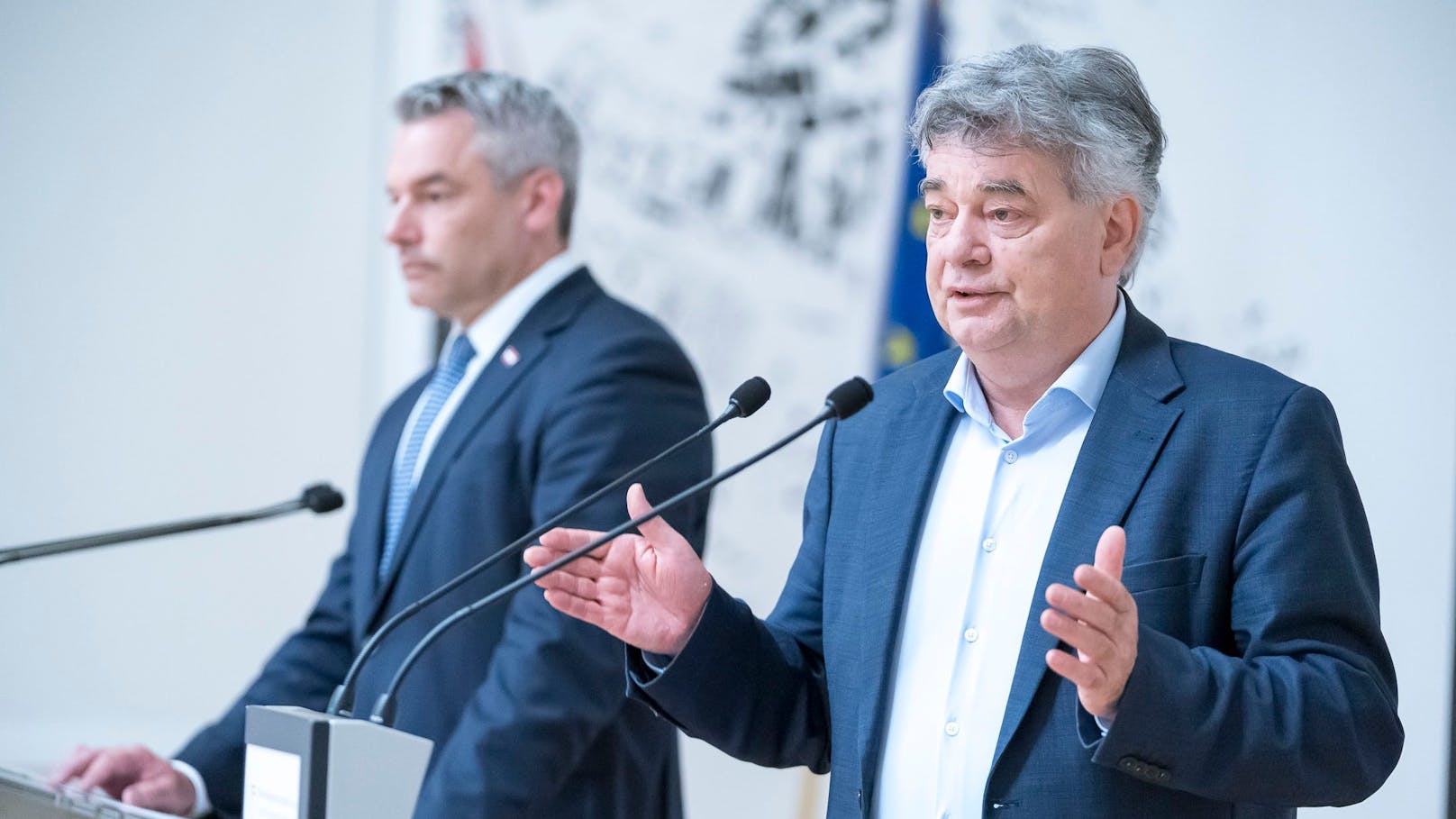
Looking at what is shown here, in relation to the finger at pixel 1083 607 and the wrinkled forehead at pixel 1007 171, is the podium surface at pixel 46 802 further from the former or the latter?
the wrinkled forehead at pixel 1007 171

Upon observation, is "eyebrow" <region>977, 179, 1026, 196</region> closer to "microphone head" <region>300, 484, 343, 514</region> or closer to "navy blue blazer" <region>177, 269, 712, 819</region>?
"navy blue blazer" <region>177, 269, 712, 819</region>

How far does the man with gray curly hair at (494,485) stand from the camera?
2.26 m

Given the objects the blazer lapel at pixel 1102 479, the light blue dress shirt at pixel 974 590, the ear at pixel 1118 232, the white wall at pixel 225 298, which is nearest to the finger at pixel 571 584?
the light blue dress shirt at pixel 974 590

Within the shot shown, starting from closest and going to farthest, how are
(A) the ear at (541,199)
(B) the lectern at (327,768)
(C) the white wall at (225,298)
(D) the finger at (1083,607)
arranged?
(D) the finger at (1083,607) < (B) the lectern at (327,768) < (A) the ear at (541,199) < (C) the white wall at (225,298)

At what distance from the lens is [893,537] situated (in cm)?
170

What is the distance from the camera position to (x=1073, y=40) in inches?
124

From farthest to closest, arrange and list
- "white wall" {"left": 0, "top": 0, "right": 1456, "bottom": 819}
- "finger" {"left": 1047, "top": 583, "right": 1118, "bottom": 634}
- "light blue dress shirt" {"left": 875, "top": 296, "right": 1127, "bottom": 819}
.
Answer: "white wall" {"left": 0, "top": 0, "right": 1456, "bottom": 819} < "light blue dress shirt" {"left": 875, "top": 296, "right": 1127, "bottom": 819} < "finger" {"left": 1047, "top": 583, "right": 1118, "bottom": 634}

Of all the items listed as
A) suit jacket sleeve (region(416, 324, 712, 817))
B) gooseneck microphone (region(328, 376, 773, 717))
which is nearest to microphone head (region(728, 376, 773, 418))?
gooseneck microphone (region(328, 376, 773, 717))

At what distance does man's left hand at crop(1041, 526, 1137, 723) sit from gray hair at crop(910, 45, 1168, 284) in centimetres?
51

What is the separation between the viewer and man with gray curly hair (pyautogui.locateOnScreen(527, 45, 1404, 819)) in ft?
4.75

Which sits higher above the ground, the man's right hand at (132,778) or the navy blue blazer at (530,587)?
the navy blue blazer at (530,587)

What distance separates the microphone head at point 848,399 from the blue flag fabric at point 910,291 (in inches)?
68.8

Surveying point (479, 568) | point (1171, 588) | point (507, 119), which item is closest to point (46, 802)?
point (479, 568)

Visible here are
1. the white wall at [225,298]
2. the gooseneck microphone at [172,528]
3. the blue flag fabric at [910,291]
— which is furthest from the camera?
the blue flag fabric at [910,291]
